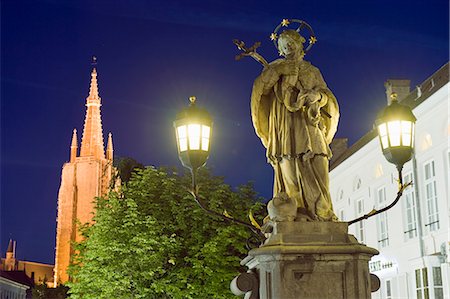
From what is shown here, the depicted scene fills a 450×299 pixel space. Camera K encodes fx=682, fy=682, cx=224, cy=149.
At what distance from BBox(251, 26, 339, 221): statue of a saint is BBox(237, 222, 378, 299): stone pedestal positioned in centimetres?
40

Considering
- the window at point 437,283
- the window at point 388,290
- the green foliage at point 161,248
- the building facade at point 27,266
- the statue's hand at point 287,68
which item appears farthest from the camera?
the building facade at point 27,266

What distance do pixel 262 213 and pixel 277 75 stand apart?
854 inches

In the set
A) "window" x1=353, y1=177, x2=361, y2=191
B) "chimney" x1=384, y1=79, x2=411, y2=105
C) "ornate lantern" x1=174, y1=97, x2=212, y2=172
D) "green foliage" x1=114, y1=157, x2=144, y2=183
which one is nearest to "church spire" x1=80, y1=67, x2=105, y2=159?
"green foliage" x1=114, y1=157, x2=144, y2=183

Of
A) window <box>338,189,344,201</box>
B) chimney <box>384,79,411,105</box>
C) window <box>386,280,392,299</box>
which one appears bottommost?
window <box>386,280,392,299</box>

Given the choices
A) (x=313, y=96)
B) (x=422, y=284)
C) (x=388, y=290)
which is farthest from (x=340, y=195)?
(x=313, y=96)

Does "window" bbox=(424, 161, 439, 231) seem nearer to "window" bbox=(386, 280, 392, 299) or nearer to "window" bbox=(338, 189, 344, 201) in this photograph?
"window" bbox=(386, 280, 392, 299)

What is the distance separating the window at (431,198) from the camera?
24.1m

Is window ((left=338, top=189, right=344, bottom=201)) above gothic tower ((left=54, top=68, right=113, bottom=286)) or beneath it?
beneath

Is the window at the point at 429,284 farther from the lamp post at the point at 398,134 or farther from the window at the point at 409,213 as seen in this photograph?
the lamp post at the point at 398,134

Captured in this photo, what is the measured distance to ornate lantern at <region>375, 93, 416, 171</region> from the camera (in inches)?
339

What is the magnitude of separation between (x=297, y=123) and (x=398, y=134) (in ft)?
4.65

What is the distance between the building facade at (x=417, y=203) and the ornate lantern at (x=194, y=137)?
16.3 m

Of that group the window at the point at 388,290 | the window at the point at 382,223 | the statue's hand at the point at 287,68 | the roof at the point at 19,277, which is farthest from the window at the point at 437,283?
the roof at the point at 19,277

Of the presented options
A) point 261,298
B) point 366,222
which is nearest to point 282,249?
point 261,298
